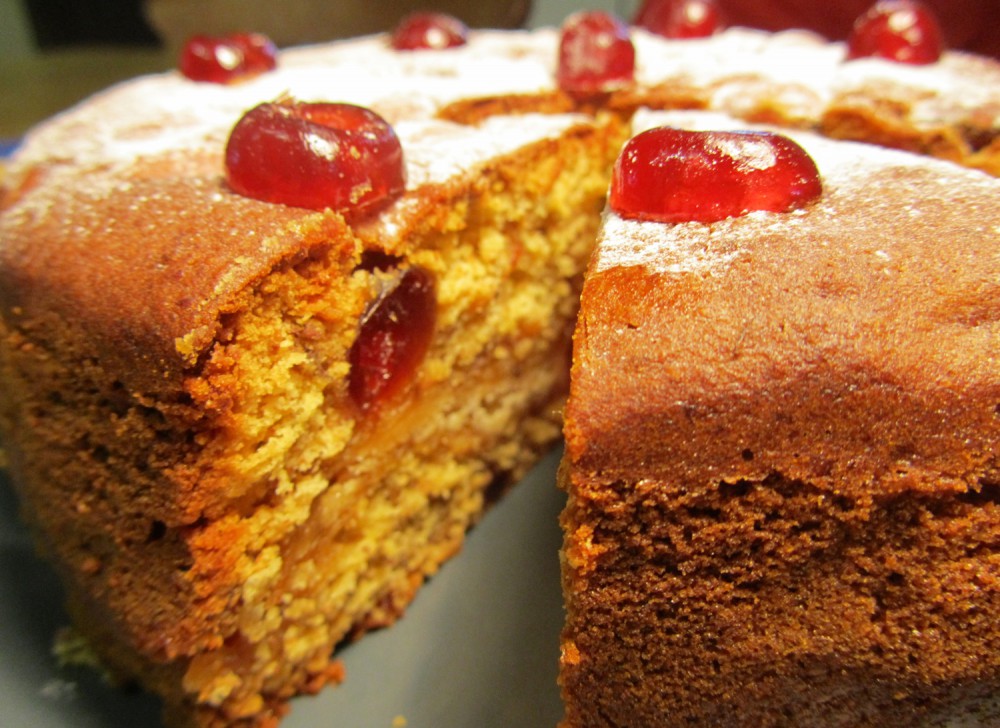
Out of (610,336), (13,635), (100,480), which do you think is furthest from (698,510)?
(13,635)

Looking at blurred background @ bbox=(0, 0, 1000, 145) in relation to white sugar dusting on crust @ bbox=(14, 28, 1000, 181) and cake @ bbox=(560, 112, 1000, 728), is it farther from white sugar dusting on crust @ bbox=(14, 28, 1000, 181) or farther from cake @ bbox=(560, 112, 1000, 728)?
cake @ bbox=(560, 112, 1000, 728)

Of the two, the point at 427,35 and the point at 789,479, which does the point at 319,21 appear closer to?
the point at 427,35

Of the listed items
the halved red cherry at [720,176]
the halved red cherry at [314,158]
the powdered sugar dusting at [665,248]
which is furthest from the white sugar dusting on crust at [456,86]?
the powdered sugar dusting at [665,248]

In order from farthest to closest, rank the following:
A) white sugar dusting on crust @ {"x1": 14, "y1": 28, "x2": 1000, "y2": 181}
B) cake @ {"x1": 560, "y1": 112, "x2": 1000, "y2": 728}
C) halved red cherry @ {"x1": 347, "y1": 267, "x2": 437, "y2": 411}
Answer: white sugar dusting on crust @ {"x1": 14, "y1": 28, "x2": 1000, "y2": 181}, halved red cherry @ {"x1": 347, "y1": 267, "x2": 437, "y2": 411}, cake @ {"x1": 560, "y1": 112, "x2": 1000, "y2": 728}

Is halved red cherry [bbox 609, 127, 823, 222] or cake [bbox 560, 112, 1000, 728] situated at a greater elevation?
halved red cherry [bbox 609, 127, 823, 222]

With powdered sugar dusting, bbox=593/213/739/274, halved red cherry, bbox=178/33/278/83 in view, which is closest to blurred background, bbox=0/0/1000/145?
halved red cherry, bbox=178/33/278/83

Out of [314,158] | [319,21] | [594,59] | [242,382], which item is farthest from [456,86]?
[319,21]
